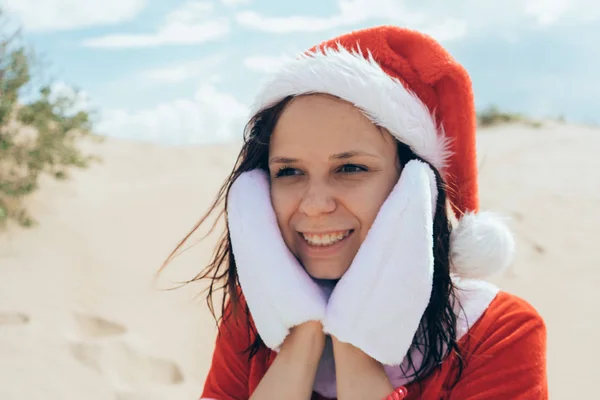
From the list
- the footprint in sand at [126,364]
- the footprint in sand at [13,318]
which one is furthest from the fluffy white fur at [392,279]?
the footprint in sand at [13,318]

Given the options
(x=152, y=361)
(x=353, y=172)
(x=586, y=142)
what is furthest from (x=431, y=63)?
(x=586, y=142)

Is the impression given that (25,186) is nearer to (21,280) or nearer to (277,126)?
(21,280)

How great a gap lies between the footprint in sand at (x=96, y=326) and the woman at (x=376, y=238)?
6.42 feet

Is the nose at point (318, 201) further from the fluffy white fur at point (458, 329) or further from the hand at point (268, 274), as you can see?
the fluffy white fur at point (458, 329)

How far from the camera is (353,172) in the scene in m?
1.61

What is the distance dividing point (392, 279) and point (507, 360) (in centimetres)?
43

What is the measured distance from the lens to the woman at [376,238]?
1.52m

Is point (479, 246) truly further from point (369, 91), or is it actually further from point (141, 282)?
point (141, 282)

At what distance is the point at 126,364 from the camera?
3059 mm

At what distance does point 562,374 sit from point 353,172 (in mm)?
2384

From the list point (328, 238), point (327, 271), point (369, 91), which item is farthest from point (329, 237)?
point (369, 91)

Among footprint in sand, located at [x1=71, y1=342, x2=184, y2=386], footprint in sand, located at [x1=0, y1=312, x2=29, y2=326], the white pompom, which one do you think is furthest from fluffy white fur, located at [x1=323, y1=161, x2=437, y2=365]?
footprint in sand, located at [x1=0, y1=312, x2=29, y2=326]

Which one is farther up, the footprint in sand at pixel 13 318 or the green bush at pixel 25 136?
the green bush at pixel 25 136

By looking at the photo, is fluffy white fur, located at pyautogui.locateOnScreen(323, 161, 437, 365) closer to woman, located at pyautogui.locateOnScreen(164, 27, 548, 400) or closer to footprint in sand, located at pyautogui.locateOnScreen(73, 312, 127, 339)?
woman, located at pyautogui.locateOnScreen(164, 27, 548, 400)
